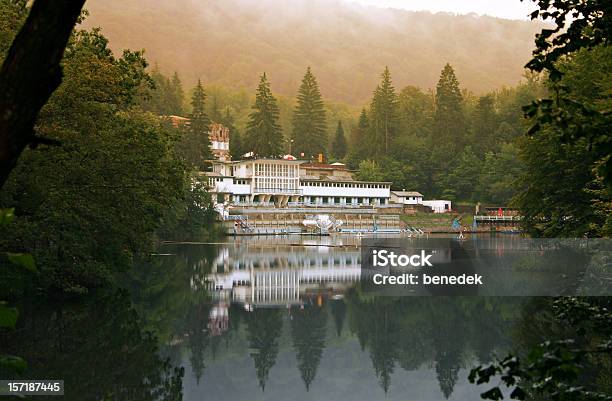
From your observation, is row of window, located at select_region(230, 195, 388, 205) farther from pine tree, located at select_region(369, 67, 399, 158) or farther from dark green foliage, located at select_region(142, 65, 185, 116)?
dark green foliage, located at select_region(142, 65, 185, 116)

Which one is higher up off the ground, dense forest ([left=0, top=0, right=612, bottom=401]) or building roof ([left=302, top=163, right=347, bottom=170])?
building roof ([left=302, top=163, right=347, bottom=170])

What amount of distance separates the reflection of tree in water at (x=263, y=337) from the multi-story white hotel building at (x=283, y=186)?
176 ft

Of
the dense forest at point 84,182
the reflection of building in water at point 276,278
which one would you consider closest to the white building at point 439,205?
the reflection of building in water at point 276,278

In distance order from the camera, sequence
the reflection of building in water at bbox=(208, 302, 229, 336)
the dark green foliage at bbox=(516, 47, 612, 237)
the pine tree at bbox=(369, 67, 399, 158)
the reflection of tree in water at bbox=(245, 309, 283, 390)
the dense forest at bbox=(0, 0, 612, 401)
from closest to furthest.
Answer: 1. the dense forest at bbox=(0, 0, 612, 401)
2. the reflection of tree in water at bbox=(245, 309, 283, 390)
3. the reflection of building in water at bbox=(208, 302, 229, 336)
4. the dark green foliage at bbox=(516, 47, 612, 237)
5. the pine tree at bbox=(369, 67, 399, 158)

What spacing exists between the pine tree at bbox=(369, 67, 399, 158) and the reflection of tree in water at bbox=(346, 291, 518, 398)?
6835 centimetres

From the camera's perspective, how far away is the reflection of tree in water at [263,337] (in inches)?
525

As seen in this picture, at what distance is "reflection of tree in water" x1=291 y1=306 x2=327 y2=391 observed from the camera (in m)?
13.4

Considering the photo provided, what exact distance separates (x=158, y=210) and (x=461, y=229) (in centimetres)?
5107

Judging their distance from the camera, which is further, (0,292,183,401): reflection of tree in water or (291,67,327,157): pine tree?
(291,67,327,157): pine tree

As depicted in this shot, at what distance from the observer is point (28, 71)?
2598 millimetres

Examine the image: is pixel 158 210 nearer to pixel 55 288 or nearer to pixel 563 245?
pixel 55 288

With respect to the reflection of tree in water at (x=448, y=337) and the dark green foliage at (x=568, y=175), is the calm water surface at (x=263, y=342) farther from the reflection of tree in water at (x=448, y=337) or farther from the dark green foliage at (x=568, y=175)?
the dark green foliage at (x=568, y=175)

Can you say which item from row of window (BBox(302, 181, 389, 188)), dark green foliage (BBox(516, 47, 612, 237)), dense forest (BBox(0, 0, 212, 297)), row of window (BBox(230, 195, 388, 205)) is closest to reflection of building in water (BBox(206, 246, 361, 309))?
dense forest (BBox(0, 0, 212, 297))

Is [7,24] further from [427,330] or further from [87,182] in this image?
[427,330]
